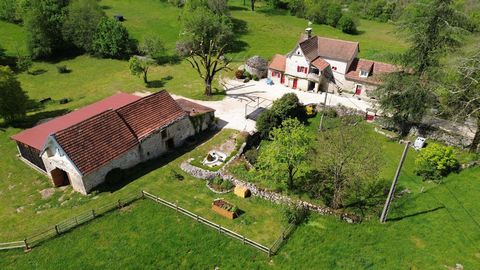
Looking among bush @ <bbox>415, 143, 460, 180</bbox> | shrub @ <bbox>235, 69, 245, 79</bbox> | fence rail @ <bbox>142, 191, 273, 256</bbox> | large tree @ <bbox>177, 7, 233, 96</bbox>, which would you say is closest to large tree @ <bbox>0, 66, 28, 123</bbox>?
fence rail @ <bbox>142, 191, 273, 256</bbox>

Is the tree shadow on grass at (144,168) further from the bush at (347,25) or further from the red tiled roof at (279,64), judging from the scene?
the bush at (347,25)

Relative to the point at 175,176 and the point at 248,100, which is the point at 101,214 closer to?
the point at 175,176

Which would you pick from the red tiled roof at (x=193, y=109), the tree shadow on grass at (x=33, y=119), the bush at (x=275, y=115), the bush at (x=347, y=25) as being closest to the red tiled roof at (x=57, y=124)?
the red tiled roof at (x=193, y=109)

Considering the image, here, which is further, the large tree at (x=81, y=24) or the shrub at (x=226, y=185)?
the large tree at (x=81, y=24)

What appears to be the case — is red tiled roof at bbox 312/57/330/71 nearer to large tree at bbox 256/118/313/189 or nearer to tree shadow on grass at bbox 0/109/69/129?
large tree at bbox 256/118/313/189

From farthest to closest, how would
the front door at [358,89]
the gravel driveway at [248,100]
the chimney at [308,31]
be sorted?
the chimney at [308,31]
the front door at [358,89]
the gravel driveway at [248,100]

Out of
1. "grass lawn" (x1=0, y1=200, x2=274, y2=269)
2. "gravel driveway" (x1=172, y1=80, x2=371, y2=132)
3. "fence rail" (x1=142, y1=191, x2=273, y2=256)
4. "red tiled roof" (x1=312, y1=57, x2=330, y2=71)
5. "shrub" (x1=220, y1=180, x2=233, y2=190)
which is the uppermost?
"red tiled roof" (x1=312, y1=57, x2=330, y2=71)

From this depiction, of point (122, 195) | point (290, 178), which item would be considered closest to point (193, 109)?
point (122, 195)
